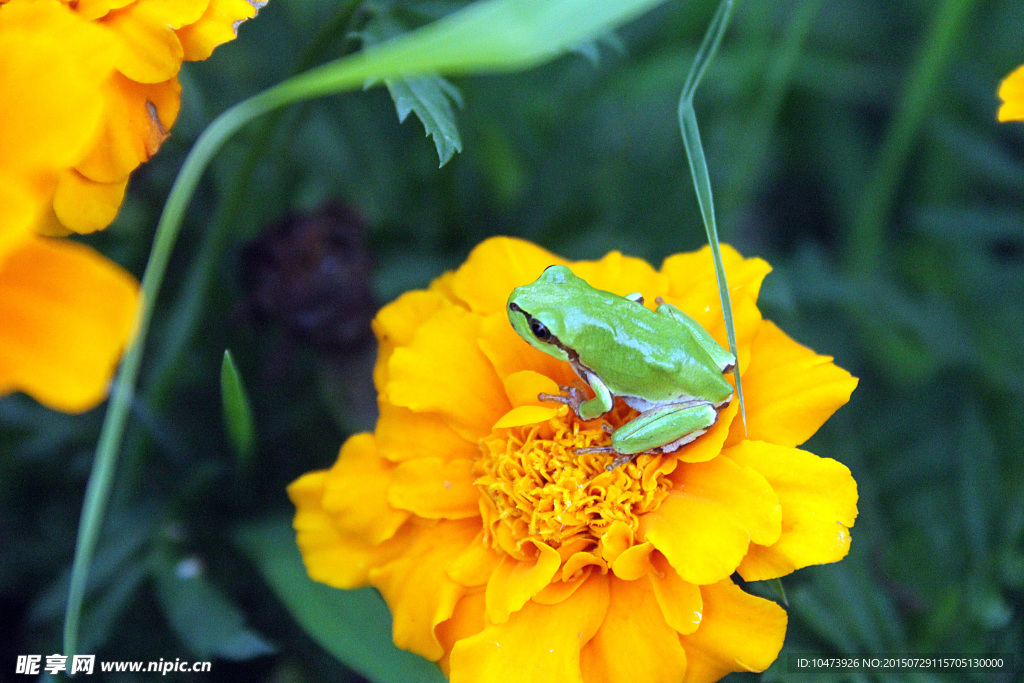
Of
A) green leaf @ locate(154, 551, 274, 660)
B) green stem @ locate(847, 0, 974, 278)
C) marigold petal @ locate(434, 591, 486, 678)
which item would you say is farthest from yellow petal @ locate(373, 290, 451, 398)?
green stem @ locate(847, 0, 974, 278)

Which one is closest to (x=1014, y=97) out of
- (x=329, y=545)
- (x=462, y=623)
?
(x=462, y=623)

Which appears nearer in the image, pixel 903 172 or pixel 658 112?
pixel 658 112

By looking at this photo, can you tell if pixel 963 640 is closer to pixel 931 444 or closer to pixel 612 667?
pixel 931 444

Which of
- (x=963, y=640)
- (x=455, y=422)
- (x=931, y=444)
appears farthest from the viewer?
(x=931, y=444)

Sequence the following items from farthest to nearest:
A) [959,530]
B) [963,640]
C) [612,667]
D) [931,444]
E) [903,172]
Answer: [903,172] < [931,444] < [959,530] < [963,640] < [612,667]

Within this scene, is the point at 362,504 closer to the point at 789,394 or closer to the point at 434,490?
the point at 434,490

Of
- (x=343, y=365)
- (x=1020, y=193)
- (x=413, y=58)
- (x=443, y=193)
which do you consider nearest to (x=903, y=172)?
(x=1020, y=193)

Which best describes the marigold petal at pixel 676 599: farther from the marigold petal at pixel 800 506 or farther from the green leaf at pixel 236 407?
the green leaf at pixel 236 407
